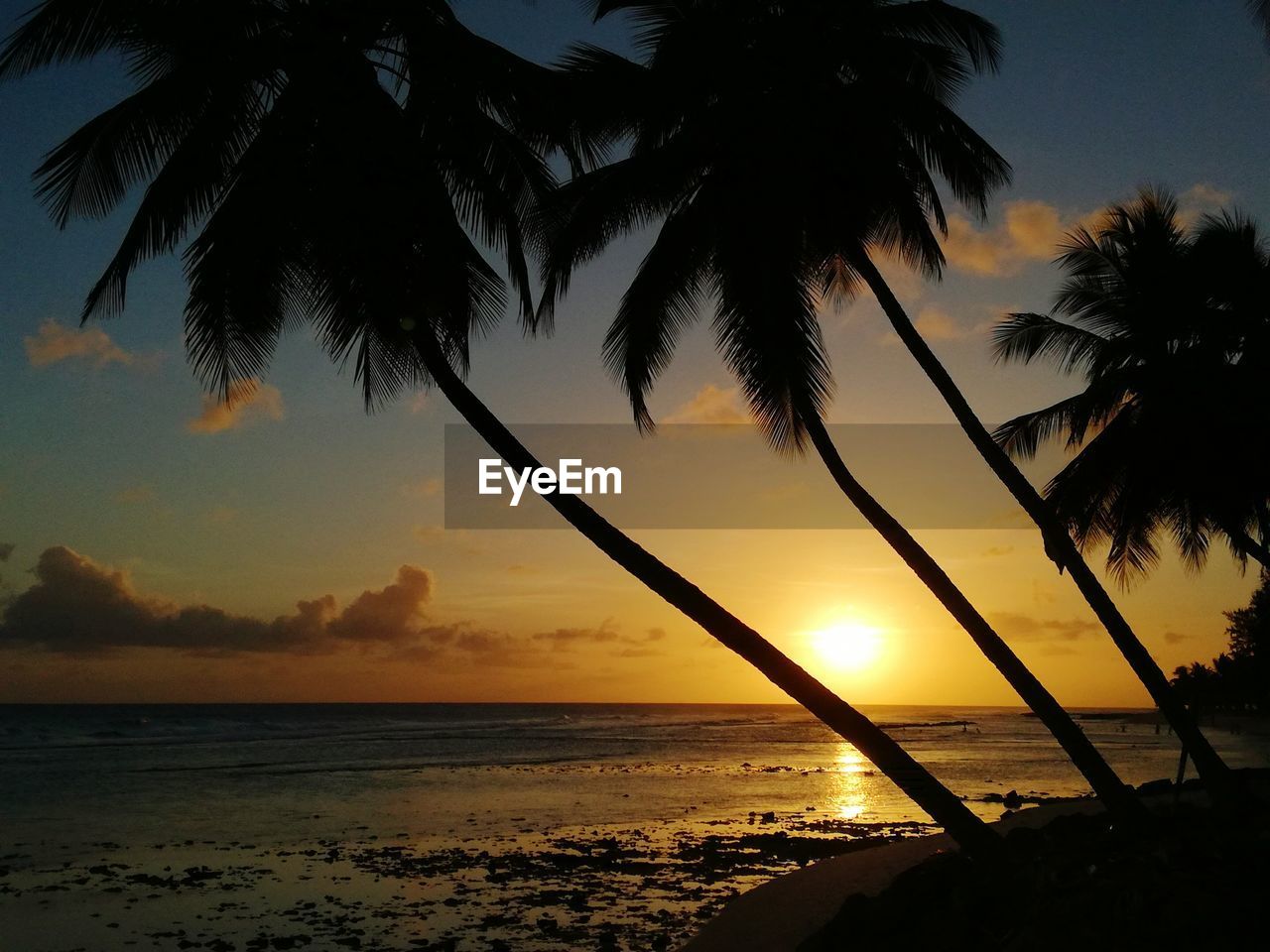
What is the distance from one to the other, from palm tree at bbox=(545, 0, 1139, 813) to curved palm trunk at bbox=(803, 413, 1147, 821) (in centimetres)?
2

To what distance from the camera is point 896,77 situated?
10031mm

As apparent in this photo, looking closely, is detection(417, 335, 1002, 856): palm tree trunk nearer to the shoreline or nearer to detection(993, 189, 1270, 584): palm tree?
the shoreline

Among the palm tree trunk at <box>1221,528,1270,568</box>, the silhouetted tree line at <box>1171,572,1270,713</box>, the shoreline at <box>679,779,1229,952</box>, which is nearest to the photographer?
the shoreline at <box>679,779,1229,952</box>

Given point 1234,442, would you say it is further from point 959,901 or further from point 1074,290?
point 959,901

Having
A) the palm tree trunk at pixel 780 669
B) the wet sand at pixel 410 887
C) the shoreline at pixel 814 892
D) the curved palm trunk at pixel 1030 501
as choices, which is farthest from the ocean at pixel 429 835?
the curved palm trunk at pixel 1030 501

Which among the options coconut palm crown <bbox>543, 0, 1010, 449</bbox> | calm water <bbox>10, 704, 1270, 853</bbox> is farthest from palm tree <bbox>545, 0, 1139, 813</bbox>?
calm water <bbox>10, 704, 1270, 853</bbox>

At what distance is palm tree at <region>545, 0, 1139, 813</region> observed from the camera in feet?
30.0

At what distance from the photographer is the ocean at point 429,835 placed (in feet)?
40.4

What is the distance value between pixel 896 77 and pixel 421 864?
533 inches

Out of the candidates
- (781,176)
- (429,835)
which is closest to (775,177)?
(781,176)

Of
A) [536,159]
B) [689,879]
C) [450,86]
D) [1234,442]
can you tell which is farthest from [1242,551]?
[450,86]

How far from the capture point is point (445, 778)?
32906mm

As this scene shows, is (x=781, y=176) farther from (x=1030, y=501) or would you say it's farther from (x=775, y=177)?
(x=1030, y=501)

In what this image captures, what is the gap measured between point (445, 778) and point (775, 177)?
2777 centimetres
